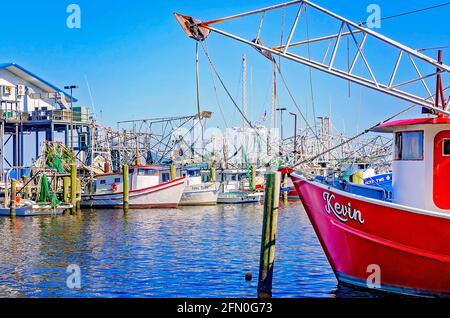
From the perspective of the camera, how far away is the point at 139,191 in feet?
180

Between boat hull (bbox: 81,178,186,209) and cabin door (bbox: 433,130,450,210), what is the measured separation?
37.9 metres

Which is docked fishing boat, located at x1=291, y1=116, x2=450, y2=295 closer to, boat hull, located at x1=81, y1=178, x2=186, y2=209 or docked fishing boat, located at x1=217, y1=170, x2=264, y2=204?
boat hull, located at x1=81, y1=178, x2=186, y2=209

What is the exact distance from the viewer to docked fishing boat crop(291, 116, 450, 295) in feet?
57.1

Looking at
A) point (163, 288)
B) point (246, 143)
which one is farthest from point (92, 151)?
point (163, 288)

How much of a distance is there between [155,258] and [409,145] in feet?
39.8

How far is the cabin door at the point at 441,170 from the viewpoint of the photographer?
719 inches

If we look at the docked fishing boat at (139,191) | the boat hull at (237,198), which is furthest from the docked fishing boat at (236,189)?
the docked fishing boat at (139,191)

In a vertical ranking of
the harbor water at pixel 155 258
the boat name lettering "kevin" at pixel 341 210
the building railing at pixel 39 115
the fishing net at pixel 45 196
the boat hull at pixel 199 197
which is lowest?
the harbor water at pixel 155 258

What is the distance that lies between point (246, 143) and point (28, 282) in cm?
5643

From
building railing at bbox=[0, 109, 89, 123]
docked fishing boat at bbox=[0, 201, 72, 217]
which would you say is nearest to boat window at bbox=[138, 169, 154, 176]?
building railing at bbox=[0, 109, 89, 123]

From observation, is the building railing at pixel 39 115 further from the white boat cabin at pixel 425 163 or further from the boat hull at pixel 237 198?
the white boat cabin at pixel 425 163

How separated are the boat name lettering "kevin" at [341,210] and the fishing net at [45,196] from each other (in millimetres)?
30790

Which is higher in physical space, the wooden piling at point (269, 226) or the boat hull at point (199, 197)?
the wooden piling at point (269, 226)
